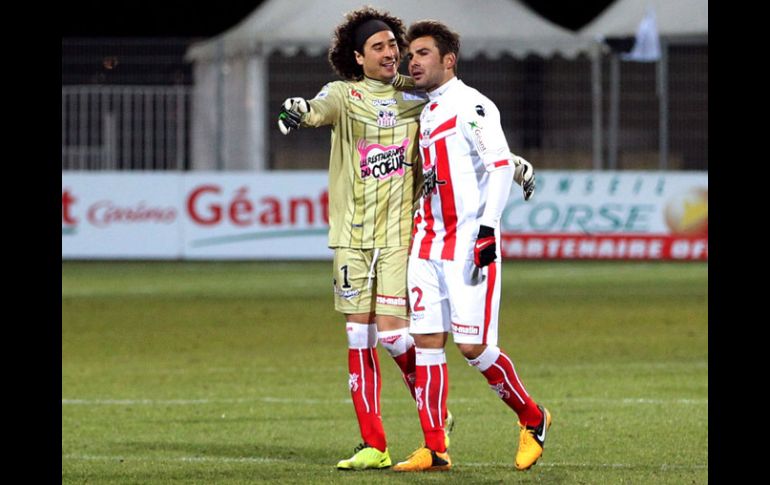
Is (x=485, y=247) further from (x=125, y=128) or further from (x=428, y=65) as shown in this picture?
(x=125, y=128)

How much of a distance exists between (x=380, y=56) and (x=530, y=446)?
198cm

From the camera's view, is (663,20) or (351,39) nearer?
(351,39)

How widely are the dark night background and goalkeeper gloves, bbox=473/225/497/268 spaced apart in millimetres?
23381

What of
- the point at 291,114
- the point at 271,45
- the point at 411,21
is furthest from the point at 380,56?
the point at 411,21

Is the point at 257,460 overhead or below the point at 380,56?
below

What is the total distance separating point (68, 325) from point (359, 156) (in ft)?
27.4

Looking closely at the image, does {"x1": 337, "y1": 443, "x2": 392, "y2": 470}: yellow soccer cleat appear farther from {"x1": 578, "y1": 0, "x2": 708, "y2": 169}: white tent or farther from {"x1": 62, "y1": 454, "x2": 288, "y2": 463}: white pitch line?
{"x1": 578, "y1": 0, "x2": 708, "y2": 169}: white tent

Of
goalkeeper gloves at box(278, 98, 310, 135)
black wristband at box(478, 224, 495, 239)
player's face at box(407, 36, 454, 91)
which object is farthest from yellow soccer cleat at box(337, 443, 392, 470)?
player's face at box(407, 36, 454, 91)

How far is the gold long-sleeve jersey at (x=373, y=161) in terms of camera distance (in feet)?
24.8

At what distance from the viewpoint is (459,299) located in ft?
23.6

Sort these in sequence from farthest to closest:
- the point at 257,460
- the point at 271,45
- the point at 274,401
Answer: the point at 271,45, the point at 274,401, the point at 257,460

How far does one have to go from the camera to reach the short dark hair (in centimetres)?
730

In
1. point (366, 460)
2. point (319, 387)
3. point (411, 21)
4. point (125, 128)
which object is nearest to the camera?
point (366, 460)
